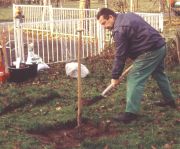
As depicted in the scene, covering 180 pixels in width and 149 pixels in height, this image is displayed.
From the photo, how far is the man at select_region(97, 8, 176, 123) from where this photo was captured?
6457 millimetres

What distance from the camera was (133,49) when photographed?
669cm

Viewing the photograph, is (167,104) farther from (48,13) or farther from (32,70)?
(48,13)

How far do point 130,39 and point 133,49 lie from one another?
194 millimetres

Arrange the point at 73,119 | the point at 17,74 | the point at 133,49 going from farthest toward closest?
the point at 17,74 → the point at 73,119 → the point at 133,49

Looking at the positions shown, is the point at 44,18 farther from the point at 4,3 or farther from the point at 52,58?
the point at 4,3

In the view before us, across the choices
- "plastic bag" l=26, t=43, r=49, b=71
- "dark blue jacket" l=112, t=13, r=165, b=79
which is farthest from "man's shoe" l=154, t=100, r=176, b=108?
"plastic bag" l=26, t=43, r=49, b=71

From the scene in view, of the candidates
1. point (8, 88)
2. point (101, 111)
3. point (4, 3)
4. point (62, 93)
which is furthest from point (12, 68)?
point (4, 3)

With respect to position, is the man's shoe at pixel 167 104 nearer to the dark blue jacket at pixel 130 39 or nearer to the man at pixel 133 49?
the man at pixel 133 49

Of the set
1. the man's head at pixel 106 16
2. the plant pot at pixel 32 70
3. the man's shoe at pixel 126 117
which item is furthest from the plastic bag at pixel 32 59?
the man's head at pixel 106 16

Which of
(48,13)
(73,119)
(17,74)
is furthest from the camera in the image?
(48,13)

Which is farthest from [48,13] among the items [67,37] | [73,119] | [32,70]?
[73,119]

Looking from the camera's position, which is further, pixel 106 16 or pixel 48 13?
pixel 48 13

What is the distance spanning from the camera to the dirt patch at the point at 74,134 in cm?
619

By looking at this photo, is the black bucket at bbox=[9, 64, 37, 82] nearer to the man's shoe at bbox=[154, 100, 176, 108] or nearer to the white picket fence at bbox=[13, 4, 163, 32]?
the man's shoe at bbox=[154, 100, 176, 108]
